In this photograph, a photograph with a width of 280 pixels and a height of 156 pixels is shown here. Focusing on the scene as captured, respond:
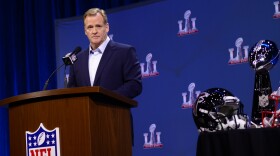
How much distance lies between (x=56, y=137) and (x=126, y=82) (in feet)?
2.78

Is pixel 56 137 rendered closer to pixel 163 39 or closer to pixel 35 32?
pixel 163 39

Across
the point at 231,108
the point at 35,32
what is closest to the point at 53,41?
the point at 35,32

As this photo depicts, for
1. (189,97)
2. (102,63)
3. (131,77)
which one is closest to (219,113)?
(131,77)

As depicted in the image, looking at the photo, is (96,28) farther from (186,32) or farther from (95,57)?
(186,32)

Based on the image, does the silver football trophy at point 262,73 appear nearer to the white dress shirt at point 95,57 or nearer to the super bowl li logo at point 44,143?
the super bowl li logo at point 44,143

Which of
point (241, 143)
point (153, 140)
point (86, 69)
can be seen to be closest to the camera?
point (241, 143)

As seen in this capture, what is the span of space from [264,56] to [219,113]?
34 cm

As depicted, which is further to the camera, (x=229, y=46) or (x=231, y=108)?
(x=229, y=46)

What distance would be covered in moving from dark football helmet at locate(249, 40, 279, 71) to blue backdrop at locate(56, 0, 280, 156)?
4.57 feet

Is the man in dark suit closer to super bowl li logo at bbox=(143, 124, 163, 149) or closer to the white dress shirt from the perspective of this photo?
the white dress shirt

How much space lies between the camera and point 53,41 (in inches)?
209

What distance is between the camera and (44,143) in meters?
2.13

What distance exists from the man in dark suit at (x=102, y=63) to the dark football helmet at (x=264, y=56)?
2.88 feet

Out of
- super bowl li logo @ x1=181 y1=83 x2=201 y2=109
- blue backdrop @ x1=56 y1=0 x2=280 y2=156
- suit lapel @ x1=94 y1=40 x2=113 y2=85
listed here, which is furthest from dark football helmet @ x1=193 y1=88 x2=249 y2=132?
super bowl li logo @ x1=181 y1=83 x2=201 y2=109
